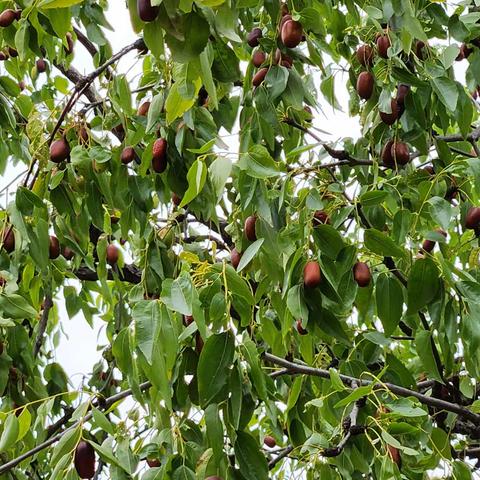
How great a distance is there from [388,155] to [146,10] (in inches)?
42.5

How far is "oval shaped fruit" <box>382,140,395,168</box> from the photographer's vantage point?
6.95 feet

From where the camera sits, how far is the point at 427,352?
178cm

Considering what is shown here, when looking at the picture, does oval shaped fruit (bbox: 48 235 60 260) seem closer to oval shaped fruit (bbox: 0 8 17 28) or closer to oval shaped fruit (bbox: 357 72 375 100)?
oval shaped fruit (bbox: 0 8 17 28)

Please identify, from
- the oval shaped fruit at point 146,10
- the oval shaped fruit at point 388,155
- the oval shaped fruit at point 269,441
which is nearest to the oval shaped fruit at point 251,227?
the oval shaped fruit at point 388,155

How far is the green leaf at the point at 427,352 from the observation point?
5.84 ft

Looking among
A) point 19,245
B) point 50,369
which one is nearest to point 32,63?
point 50,369

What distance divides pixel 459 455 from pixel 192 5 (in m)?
1.58

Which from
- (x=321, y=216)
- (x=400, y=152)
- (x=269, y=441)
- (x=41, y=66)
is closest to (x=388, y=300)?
(x=321, y=216)

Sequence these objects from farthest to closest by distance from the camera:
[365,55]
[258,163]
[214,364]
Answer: [365,55], [258,163], [214,364]

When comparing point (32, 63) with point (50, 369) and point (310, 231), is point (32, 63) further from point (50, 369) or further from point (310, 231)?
point (310, 231)

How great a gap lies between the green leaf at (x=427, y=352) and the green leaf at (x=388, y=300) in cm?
8

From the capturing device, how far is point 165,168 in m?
1.98

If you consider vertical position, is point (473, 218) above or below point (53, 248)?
below

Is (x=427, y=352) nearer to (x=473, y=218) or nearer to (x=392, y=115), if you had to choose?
(x=473, y=218)
